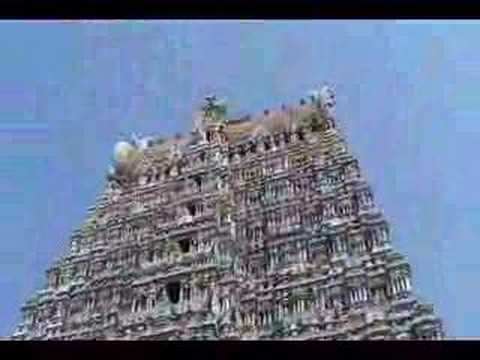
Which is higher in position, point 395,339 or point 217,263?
point 217,263

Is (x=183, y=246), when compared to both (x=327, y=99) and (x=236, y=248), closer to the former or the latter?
(x=236, y=248)

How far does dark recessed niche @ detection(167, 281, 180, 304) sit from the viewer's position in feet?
9.01

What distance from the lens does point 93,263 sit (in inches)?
112

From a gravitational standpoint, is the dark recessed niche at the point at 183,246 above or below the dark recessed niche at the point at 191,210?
below

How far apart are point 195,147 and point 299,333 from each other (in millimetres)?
844

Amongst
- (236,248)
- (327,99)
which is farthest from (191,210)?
(327,99)

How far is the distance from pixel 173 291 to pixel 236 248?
0.24 meters

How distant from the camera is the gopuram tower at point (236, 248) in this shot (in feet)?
8.51

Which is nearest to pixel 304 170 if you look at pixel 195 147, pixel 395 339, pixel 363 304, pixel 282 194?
pixel 282 194

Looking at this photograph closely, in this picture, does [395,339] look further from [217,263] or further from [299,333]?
[217,263]

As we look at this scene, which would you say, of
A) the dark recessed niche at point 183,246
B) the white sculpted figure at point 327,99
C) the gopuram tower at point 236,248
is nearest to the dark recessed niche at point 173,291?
the gopuram tower at point 236,248

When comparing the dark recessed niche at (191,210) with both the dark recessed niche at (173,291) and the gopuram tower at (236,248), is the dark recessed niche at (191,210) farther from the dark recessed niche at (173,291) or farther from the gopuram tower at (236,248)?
the dark recessed niche at (173,291)

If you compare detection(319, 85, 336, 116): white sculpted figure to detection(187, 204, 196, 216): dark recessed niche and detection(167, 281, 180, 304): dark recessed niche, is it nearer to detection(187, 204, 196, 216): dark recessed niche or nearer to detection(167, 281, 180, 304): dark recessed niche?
detection(187, 204, 196, 216): dark recessed niche
